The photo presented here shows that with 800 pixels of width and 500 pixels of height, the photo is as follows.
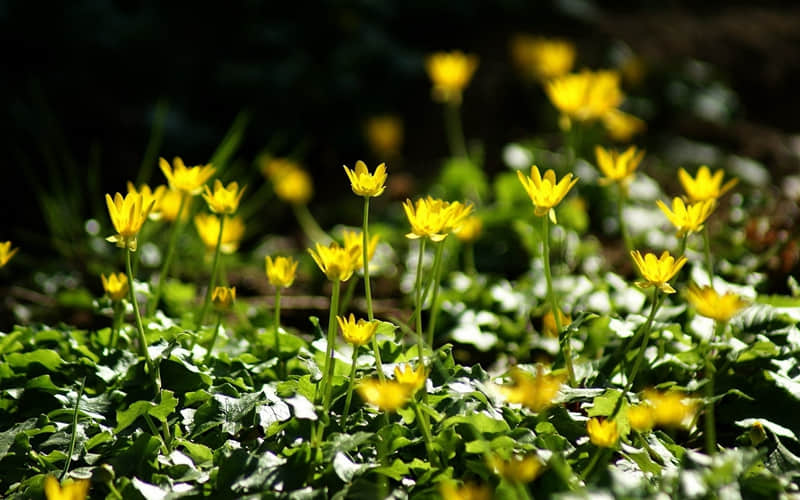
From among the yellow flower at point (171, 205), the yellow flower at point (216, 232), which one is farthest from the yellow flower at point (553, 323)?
the yellow flower at point (171, 205)

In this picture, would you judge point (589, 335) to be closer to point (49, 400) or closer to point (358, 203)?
point (49, 400)

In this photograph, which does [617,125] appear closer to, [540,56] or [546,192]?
[540,56]

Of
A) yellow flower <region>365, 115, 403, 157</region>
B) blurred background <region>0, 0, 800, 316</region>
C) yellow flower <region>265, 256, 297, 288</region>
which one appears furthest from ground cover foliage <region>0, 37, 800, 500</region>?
blurred background <region>0, 0, 800, 316</region>

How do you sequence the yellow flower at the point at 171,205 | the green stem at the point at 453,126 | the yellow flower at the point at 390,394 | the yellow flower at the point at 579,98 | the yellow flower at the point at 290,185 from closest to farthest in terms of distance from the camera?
the yellow flower at the point at 390,394, the yellow flower at the point at 171,205, the yellow flower at the point at 579,98, the yellow flower at the point at 290,185, the green stem at the point at 453,126

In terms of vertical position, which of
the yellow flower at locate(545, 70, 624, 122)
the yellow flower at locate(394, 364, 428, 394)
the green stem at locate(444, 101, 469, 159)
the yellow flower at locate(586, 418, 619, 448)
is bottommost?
the green stem at locate(444, 101, 469, 159)

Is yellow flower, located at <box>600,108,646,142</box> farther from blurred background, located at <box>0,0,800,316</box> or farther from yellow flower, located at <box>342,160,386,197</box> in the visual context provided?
yellow flower, located at <box>342,160,386,197</box>

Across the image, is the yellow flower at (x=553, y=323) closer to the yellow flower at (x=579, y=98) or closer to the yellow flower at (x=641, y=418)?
the yellow flower at (x=641, y=418)
